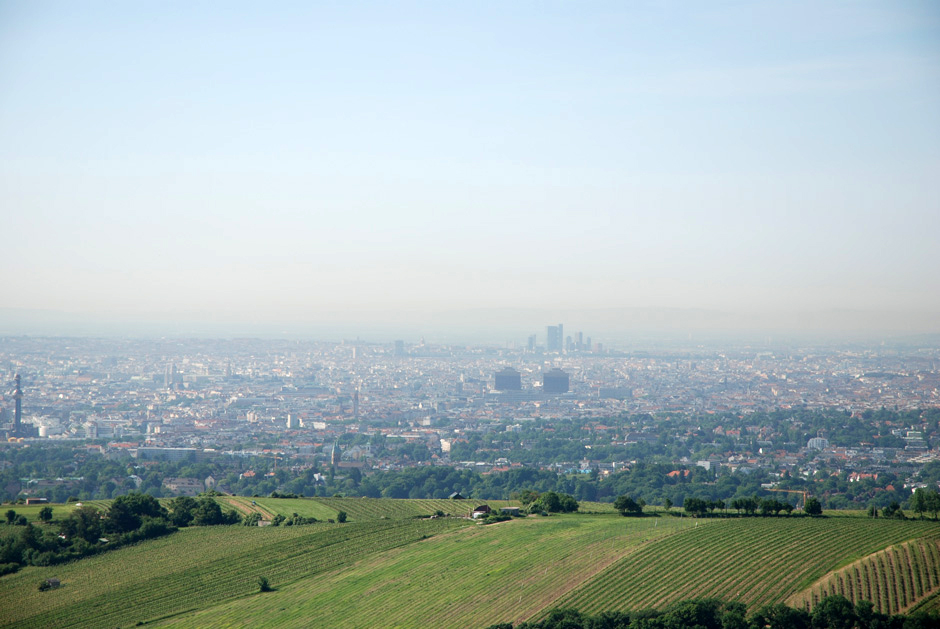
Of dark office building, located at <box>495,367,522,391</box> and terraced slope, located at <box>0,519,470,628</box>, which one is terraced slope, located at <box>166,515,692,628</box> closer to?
terraced slope, located at <box>0,519,470,628</box>

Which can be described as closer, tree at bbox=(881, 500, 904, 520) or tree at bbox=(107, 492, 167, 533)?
tree at bbox=(881, 500, 904, 520)

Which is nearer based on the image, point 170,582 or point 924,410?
point 170,582

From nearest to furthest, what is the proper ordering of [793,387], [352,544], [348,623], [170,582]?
1. [348,623]
2. [170,582]
3. [352,544]
4. [793,387]

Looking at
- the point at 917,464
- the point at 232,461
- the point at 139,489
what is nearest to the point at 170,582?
the point at 139,489

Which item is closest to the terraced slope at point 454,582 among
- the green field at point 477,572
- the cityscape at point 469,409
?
the green field at point 477,572

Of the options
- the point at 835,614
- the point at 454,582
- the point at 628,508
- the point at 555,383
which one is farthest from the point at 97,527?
the point at 555,383

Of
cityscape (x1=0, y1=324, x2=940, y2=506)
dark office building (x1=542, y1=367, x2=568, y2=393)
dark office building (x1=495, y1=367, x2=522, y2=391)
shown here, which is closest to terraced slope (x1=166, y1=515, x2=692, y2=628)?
cityscape (x1=0, y1=324, x2=940, y2=506)

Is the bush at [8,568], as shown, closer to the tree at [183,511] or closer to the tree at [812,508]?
the tree at [183,511]

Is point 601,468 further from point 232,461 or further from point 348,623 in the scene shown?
point 348,623
